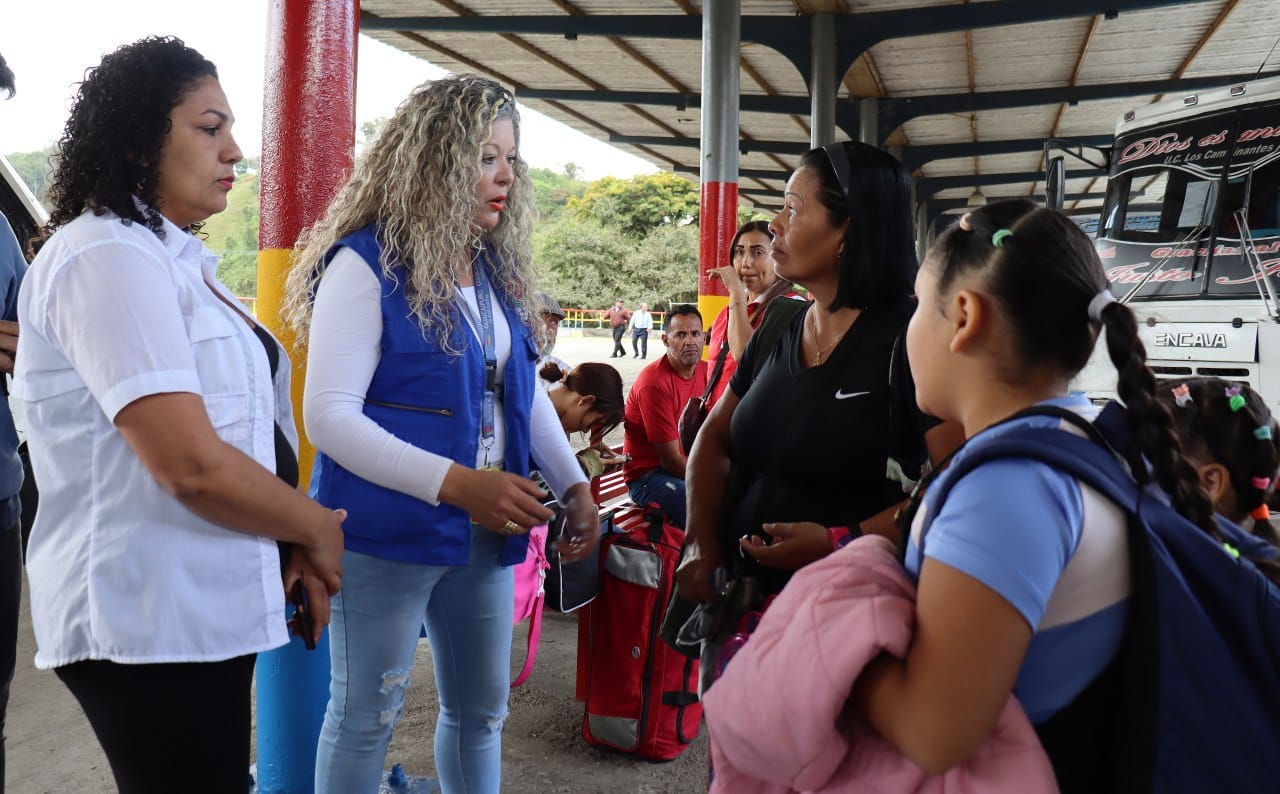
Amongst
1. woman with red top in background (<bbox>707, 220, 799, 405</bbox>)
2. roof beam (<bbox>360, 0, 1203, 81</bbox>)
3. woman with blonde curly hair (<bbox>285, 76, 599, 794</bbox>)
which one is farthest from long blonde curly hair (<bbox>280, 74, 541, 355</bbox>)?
roof beam (<bbox>360, 0, 1203, 81</bbox>)

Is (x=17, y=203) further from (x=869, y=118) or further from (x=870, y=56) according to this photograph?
(x=869, y=118)

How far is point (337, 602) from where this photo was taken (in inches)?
81.2

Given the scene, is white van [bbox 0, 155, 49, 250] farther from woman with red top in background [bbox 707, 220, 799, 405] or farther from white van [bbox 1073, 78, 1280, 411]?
white van [bbox 1073, 78, 1280, 411]

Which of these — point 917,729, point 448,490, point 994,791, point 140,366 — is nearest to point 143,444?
point 140,366

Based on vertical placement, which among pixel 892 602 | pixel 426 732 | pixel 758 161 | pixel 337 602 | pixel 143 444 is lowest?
pixel 426 732

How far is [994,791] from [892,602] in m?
0.24

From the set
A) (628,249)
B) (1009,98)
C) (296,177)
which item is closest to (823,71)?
(1009,98)

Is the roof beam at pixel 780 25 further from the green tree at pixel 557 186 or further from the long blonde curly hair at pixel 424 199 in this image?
the green tree at pixel 557 186

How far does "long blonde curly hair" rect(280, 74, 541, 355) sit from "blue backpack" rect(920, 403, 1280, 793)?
4.24ft

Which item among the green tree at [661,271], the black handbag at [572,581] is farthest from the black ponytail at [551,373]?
the green tree at [661,271]

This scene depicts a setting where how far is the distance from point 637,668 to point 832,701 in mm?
2552

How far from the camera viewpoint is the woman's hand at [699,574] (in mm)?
2133

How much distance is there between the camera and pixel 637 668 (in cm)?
354

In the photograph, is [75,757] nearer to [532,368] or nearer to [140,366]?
[532,368]
